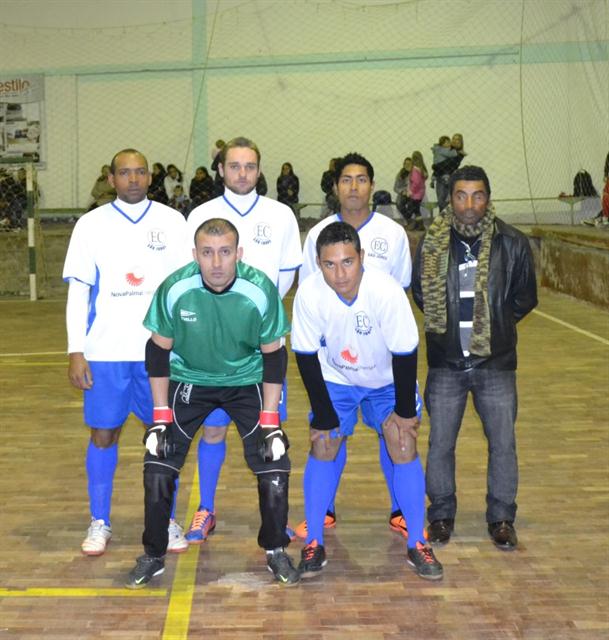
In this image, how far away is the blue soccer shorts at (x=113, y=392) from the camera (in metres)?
4.75

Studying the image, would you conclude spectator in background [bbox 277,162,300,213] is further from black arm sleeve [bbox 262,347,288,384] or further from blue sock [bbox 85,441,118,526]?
black arm sleeve [bbox 262,347,288,384]

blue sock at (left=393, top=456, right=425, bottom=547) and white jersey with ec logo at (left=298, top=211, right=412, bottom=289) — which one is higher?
white jersey with ec logo at (left=298, top=211, right=412, bottom=289)

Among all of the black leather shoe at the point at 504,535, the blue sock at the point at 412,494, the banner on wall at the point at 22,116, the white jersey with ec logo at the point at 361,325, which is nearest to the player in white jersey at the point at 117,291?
the white jersey with ec logo at the point at 361,325

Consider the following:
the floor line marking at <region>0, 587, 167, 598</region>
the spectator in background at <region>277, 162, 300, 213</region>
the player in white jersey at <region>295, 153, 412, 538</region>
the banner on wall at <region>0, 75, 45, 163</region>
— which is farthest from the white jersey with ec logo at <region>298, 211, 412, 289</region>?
the banner on wall at <region>0, 75, 45, 163</region>

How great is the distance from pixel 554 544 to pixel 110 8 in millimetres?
17093

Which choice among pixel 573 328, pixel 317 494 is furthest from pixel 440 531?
pixel 573 328

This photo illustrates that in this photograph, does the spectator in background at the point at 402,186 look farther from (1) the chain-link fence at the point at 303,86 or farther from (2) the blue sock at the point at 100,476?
(2) the blue sock at the point at 100,476

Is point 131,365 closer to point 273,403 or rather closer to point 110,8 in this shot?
point 273,403

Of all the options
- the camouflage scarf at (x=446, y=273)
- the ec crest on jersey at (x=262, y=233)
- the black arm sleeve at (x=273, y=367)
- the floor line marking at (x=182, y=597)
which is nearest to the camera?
the floor line marking at (x=182, y=597)

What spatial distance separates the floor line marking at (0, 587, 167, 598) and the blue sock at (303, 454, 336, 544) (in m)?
0.74

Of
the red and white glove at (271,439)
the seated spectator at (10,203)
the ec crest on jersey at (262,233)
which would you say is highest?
the seated spectator at (10,203)

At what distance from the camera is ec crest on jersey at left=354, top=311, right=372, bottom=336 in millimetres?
4402

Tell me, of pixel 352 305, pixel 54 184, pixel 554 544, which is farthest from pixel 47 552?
pixel 54 184

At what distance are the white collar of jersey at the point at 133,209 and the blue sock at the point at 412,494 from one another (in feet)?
5.66
